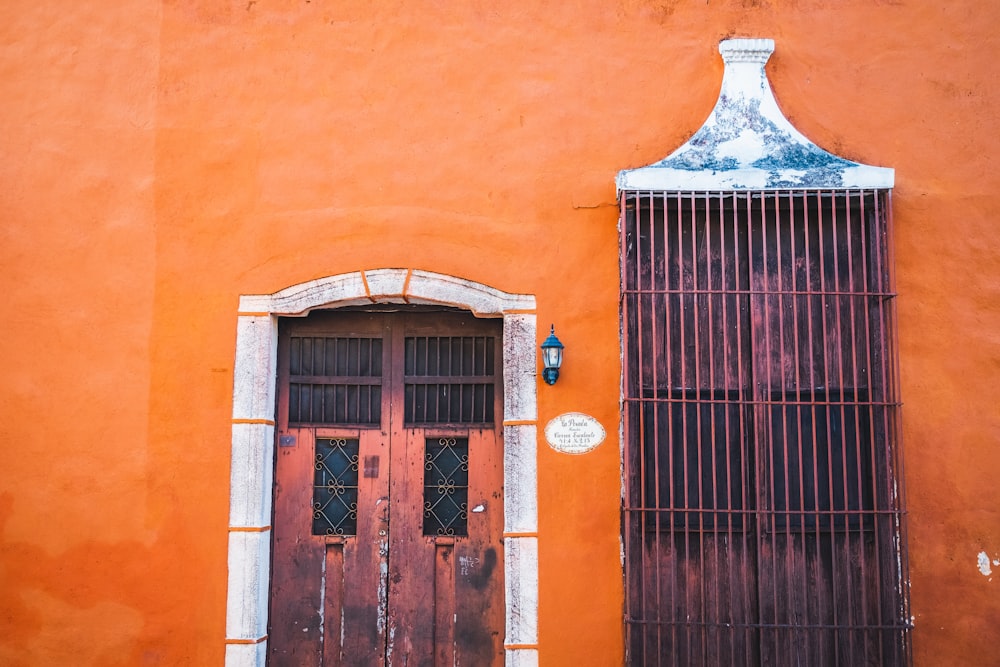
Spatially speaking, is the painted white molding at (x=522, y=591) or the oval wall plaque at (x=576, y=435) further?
the oval wall plaque at (x=576, y=435)

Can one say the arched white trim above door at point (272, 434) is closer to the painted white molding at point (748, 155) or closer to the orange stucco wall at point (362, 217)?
the orange stucco wall at point (362, 217)

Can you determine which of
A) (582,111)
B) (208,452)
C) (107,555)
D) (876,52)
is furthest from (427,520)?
(876,52)

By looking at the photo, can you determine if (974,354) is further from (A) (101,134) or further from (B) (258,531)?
(A) (101,134)

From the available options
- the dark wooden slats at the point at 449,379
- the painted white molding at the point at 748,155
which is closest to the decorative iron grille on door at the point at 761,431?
the painted white molding at the point at 748,155

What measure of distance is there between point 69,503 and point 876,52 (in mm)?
5019

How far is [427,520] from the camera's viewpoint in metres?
4.97

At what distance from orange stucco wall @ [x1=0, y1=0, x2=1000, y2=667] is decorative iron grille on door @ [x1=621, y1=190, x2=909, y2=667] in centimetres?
15

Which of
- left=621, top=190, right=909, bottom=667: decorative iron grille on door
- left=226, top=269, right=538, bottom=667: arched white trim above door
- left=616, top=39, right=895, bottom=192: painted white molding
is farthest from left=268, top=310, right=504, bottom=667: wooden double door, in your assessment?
left=616, top=39, right=895, bottom=192: painted white molding

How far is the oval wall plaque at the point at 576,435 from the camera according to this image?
473 centimetres

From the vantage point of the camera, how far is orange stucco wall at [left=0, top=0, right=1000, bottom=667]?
470cm

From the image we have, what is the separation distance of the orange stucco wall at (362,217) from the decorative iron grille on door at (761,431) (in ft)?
0.50

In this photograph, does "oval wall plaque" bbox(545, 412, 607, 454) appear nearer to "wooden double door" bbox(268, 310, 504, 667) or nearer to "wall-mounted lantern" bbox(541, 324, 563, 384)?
"wall-mounted lantern" bbox(541, 324, 563, 384)

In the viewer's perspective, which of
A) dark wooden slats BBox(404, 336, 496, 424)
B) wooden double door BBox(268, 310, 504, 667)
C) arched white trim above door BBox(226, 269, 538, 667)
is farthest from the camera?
dark wooden slats BBox(404, 336, 496, 424)

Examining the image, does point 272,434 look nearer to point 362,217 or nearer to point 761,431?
Result: point 362,217
